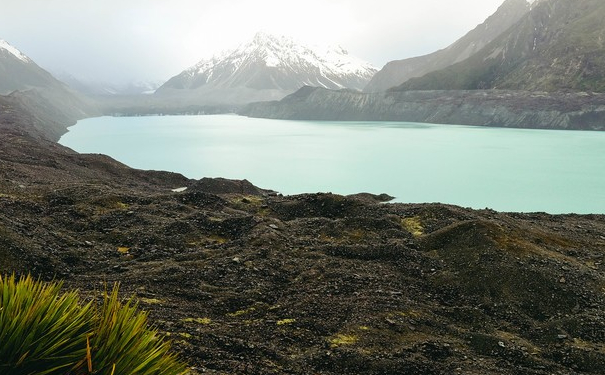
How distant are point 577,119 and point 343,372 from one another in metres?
171

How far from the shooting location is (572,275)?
1803 centimetres

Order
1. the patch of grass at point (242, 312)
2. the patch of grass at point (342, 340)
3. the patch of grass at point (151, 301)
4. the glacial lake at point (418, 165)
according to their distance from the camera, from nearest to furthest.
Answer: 1. the patch of grass at point (342, 340)
2. the patch of grass at point (151, 301)
3. the patch of grass at point (242, 312)
4. the glacial lake at point (418, 165)

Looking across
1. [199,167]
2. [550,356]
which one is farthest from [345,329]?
[199,167]

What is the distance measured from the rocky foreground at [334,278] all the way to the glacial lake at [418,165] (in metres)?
30.3

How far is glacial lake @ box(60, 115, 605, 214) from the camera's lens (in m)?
58.8

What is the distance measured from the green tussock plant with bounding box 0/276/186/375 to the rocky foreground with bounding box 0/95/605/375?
5.70 meters

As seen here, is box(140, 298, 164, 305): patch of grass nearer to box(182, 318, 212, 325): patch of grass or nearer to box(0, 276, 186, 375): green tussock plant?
box(182, 318, 212, 325): patch of grass

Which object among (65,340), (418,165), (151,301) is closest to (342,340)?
(151,301)

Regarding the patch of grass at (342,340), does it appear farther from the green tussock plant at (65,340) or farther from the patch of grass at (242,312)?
the green tussock plant at (65,340)

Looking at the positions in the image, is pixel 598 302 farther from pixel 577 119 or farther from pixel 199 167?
pixel 577 119

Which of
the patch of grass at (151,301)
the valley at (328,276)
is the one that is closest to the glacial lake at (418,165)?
the valley at (328,276)

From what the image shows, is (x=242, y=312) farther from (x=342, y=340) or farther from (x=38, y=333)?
(x=38, y=333)

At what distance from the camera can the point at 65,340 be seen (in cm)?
485

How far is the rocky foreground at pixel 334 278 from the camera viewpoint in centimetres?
1259
